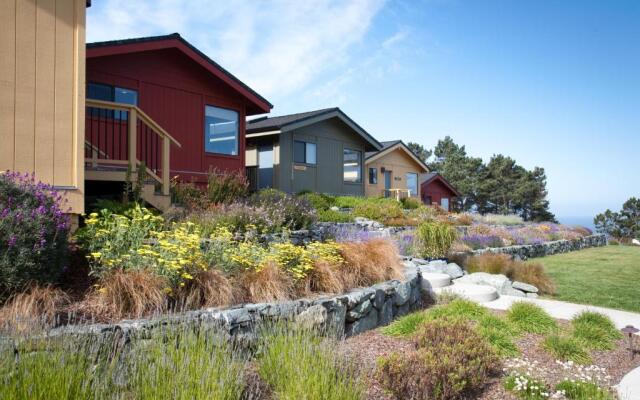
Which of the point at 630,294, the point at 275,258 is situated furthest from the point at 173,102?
the point at 630,294

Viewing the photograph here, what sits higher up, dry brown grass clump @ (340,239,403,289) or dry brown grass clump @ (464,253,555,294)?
dry brown grass clump @ (340,239,403,289)

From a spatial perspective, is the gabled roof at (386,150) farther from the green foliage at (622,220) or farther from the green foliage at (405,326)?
the green foliage at (405,326)

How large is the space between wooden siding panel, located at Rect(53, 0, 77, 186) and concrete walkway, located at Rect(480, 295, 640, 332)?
598 cm

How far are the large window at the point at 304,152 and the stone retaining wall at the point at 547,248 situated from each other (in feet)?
28.0

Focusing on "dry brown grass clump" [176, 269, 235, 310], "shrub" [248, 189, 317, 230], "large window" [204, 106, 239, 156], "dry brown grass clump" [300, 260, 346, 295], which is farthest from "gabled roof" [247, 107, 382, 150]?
"dry brown grass clump" [176, 269, 235, 310]

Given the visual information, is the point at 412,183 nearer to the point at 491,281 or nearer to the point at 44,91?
the point at 491,281

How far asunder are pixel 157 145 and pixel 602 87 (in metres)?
14.4

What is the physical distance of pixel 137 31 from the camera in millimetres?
11008

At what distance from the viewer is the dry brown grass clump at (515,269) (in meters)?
7.98

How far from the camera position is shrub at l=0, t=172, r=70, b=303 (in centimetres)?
356

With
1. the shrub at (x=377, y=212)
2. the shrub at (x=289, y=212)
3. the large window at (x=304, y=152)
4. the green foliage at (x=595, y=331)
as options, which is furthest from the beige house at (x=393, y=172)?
the green foliage at (x=595, y=331)

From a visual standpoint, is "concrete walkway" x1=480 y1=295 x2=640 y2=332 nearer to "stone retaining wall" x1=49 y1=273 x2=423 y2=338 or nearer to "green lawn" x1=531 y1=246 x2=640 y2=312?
"green lawn" x1=531 y1=246 x2=640 y2=312

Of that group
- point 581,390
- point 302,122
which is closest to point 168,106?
point 302,122

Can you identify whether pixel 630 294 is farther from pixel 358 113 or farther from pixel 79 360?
pixel 358 113
